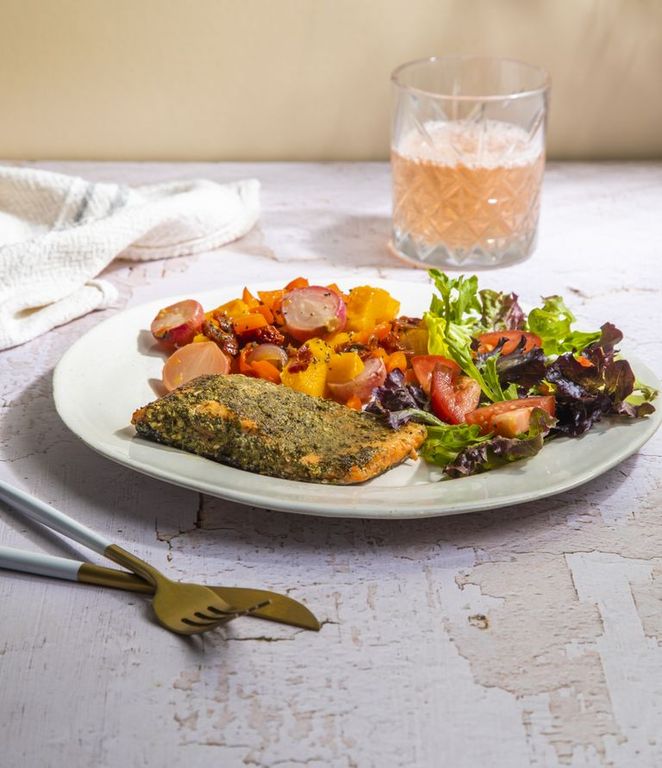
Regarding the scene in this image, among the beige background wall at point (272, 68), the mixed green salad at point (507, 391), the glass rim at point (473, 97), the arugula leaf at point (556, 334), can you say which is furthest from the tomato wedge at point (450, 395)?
the beige background wall at point (272, 68)

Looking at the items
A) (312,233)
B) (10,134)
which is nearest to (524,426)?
(312,233)

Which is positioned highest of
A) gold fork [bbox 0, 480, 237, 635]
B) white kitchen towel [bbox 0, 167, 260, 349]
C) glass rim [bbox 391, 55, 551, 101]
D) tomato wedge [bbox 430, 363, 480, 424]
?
glass rim [bbox 391, 55, 551, 101]

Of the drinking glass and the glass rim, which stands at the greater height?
the glass rim

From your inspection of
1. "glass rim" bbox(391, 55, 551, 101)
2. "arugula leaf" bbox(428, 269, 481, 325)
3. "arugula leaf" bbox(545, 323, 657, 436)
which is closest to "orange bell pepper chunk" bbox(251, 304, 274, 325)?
"arugula leaf" bbox(428, 269, 481, 325)

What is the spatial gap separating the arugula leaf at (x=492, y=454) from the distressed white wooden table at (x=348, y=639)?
0.06 metres

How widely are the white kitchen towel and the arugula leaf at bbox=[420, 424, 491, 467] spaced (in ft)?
2.75

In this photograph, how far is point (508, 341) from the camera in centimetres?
156

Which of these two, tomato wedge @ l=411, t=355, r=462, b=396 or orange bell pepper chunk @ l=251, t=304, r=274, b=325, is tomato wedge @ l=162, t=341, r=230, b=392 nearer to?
orange bell pepper chunk @ l=251, t=304, r=274, b=325

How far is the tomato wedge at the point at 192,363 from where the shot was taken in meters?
1.54

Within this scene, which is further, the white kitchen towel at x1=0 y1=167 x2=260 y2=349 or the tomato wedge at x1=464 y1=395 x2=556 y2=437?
the white kitchen towel at x1=0 y1=167 x2=260 y2=349

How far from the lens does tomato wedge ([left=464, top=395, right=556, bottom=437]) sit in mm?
1386

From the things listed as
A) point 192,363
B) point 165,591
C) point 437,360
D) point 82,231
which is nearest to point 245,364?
point 192,363

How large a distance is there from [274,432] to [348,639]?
31 centimetres

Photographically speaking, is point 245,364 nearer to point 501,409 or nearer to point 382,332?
point 382,332
